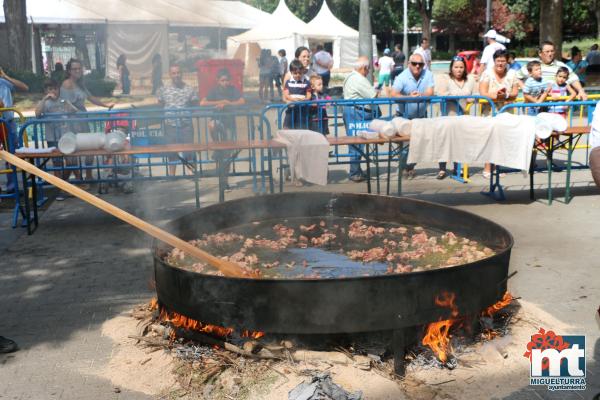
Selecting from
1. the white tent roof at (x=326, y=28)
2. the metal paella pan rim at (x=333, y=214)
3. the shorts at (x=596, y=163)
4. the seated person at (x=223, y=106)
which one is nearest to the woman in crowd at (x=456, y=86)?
the seated person at (x=223, y=106)

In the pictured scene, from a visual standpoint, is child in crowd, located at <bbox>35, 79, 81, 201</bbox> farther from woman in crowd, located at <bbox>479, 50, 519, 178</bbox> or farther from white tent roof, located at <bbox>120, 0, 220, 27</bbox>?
woman in crowd, located at <bbox>479, 50, 519, 178</bbox>

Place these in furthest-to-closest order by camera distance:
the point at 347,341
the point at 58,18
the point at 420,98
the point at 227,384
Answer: the point at 58,18 → the point at 420,98 → the point at 347,341 → the point at 227,384

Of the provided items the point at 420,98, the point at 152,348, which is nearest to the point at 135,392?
the point at 152,348

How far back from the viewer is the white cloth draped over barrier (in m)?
14.3

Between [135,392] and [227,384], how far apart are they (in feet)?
1.88

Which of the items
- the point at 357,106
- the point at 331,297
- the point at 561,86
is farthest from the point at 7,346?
the point at 561,86

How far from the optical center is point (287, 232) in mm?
6215

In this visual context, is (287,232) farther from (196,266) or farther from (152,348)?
(152,348)

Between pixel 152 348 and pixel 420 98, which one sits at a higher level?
pixel 420 98

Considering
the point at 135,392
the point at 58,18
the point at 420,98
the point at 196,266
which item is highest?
the point at 58,18

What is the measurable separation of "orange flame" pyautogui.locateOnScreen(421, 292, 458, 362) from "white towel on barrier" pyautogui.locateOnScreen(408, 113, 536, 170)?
14.2ft

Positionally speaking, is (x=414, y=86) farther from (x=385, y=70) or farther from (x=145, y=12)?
(x=385, y=70)

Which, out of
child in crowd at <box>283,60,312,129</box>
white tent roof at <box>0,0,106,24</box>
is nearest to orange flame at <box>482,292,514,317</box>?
child in crowd at <box>283,60,312,129</box>

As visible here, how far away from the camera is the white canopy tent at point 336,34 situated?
121ft
